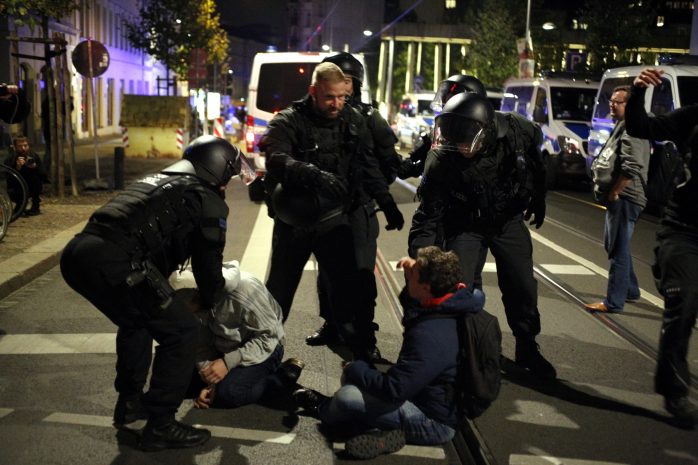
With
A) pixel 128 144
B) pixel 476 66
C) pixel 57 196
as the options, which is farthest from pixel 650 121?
pixel 476 66

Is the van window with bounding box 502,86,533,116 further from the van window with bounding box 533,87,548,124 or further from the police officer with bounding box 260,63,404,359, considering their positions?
the police officer with bounding box 260,63,404,359

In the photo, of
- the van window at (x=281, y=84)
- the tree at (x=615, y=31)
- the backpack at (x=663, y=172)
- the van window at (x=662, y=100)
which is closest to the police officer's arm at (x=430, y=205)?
the backpack at (x=663, y=172)

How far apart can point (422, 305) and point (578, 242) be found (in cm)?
786

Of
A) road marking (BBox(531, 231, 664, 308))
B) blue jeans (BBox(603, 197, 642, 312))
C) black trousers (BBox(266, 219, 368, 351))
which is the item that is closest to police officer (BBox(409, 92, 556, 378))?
black trousers (BBox(266, 219, 368, 351))

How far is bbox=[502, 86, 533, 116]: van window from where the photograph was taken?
812 inches

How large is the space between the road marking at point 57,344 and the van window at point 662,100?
34.2 ft

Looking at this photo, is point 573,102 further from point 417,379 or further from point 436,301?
point 417,379

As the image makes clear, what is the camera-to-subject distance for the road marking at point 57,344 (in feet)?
20.6

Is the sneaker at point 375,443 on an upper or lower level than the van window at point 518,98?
lower

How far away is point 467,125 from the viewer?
5352 mm

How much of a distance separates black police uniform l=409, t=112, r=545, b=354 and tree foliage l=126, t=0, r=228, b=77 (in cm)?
4510

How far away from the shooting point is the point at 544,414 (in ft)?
16.8

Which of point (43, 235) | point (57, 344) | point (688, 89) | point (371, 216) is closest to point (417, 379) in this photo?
point (371, 216)

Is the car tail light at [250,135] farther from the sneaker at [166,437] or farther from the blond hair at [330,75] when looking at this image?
the sneaker at [166,437]
